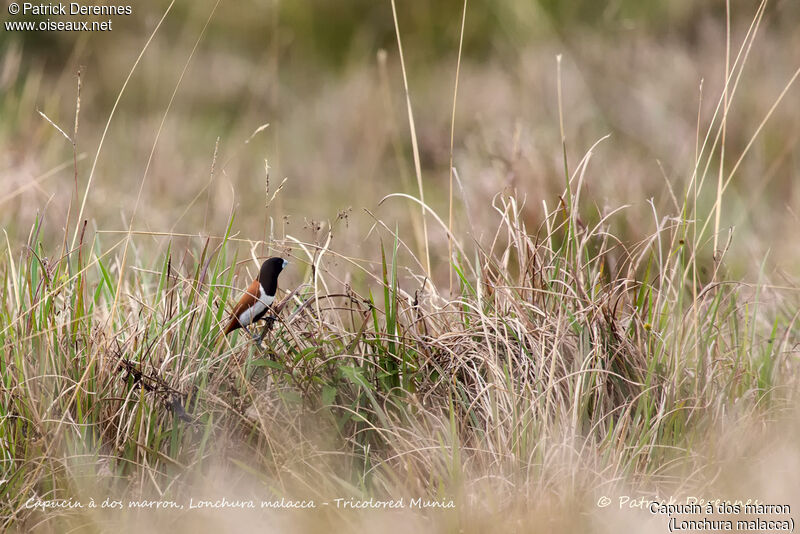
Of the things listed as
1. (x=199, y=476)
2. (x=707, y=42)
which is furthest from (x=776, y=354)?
(x=707, y=42)

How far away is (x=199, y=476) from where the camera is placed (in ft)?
6.92

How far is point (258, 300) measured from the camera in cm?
230

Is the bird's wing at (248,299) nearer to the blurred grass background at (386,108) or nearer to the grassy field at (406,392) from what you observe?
the grassy field at (406,392)

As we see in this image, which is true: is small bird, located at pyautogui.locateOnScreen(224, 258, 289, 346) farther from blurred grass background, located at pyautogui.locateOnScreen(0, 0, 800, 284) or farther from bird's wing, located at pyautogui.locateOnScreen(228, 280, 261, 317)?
blurred grass background, located at pyautogui.locateOnScreen(0, 0, 800, 284)

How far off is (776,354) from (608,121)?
10.6 ft

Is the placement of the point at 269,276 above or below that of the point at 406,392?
above

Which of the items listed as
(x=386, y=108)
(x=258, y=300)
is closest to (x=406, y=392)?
(x=258, y=300)

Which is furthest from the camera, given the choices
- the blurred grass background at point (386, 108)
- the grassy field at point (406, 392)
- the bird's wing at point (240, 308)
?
the blurred grass background at point (386, 108)

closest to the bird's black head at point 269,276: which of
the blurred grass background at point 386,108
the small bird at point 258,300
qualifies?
the small bird at point 258,300

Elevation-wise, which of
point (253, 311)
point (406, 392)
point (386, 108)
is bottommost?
point (406, 392)

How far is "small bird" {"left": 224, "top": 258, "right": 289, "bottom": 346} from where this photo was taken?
234cm

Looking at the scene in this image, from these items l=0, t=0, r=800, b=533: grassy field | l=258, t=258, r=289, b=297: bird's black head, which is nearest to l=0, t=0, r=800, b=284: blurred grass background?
l=0, t=0, r=800, b=533: grassy field

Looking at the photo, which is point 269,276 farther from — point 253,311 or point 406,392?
point 406,392

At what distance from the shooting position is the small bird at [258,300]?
7.67ft
